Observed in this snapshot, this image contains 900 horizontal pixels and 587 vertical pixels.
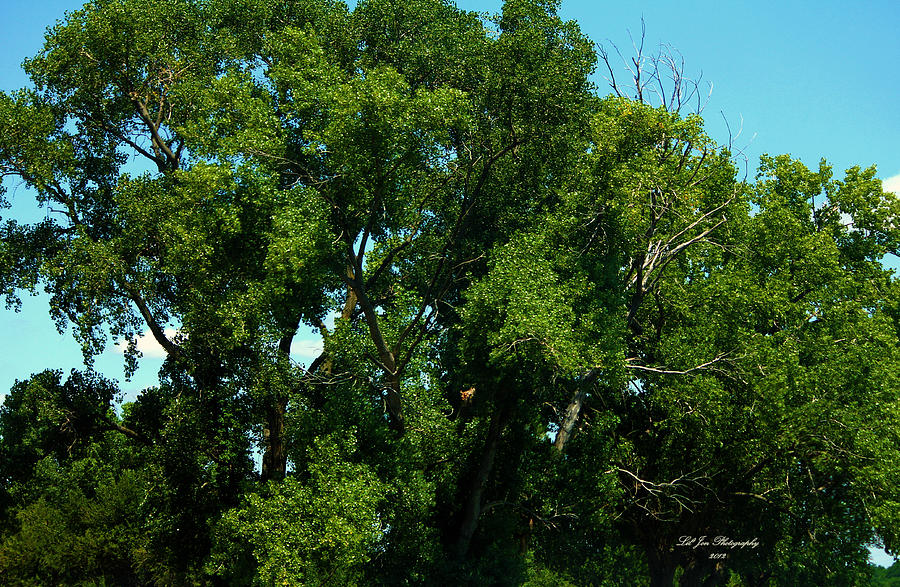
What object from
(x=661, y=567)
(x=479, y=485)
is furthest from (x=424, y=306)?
(x=661, y=567)

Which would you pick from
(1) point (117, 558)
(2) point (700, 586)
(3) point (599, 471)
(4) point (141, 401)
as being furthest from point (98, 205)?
(2) point (700, 586)

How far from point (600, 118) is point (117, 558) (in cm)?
2977

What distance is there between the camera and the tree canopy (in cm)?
2141

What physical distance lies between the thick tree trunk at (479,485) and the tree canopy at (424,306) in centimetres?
11

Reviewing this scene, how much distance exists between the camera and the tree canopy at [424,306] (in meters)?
21.4

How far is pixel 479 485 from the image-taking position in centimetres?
2470

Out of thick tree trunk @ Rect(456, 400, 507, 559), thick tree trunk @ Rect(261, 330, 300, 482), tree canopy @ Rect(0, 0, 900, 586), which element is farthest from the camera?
thick tree trunk @ Rect(456, 400, 507, 559)

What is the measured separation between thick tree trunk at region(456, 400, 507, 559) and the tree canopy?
0.11 m

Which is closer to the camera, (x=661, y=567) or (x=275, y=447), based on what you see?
(x=275, y=447)

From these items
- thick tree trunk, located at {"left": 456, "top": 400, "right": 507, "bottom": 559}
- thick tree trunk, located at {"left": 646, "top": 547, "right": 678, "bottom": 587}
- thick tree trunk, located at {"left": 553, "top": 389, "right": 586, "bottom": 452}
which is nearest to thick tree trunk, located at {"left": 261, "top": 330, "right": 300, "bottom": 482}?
thick tree trunk, located at {"left": 456, "top": 400, "right": 507, "bottom": 559}

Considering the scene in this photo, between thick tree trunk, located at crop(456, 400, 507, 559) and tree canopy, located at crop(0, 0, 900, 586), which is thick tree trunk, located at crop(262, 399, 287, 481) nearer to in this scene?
tree canopy, located at crop(0, 0, 900, 586)

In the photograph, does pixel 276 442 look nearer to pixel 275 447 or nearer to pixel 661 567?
pixel 275 447

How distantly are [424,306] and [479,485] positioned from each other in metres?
6.04

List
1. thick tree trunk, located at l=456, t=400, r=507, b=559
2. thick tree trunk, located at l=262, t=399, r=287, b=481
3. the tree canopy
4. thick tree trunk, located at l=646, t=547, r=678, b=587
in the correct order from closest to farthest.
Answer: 1. the tree canopy
2. thick tree trunk, located at l=262, t=399, r=287, b=481
3. thick tree trunk, located at l=456, t=400, r=507, b=559
4. thick tree trunk, located at l=646, t=547, r=678, b=587
